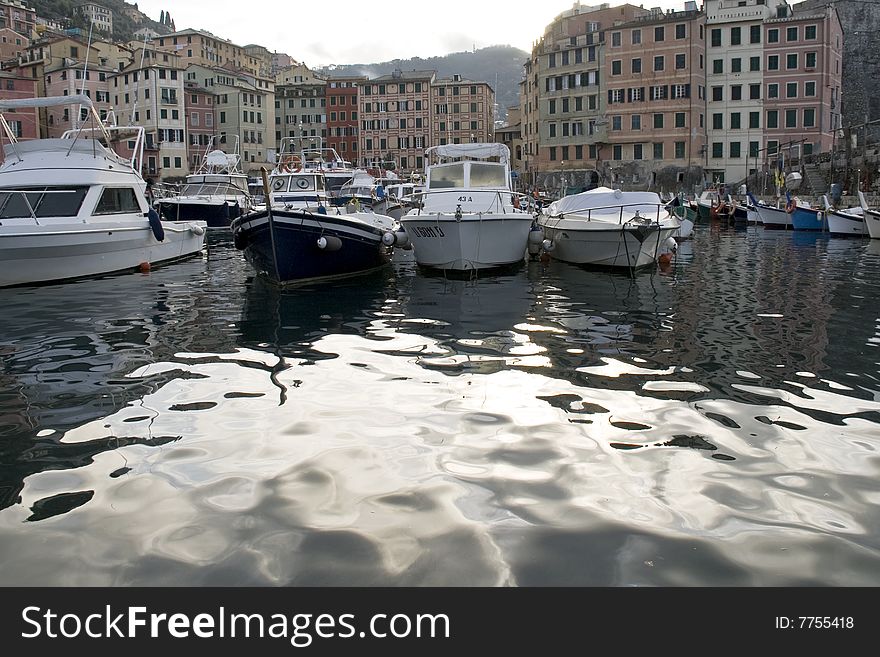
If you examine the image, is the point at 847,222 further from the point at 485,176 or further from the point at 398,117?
the point at 398,117

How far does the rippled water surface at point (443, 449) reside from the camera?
4.38 m

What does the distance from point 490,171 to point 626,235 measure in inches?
148

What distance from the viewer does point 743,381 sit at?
8.16 m

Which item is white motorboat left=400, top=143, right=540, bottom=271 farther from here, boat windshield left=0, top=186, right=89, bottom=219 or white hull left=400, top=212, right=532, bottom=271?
boat windshield left=0, top=186, right=89, bottom=219

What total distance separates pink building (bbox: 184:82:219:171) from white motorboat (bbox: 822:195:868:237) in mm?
75117

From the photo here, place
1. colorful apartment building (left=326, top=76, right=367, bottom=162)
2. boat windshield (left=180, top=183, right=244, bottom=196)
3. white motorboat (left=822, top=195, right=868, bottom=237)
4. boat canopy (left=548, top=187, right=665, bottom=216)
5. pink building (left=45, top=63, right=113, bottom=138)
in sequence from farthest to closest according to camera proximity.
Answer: colorful apartment building (left=326, top=76, right=367, bottom=162) → pink building (left=45, top=63, right=113, bottom=138) → boat windshield (left=180, top=183, right=244, bottom=196) → white motorboat (left=822, top=195, right=868, bottom=237) → boat canopy (left=548, top=187, right=665, bottom=216)

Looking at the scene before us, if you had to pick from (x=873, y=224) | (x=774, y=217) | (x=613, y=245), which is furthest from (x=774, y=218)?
(x=613, y=245)

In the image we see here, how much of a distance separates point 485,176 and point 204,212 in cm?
2547

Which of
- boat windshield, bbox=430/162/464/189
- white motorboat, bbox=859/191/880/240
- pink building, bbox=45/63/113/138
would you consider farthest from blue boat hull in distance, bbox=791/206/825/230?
pink building, bbox=45/63/113/138

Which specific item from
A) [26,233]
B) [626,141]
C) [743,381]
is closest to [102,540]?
[743,381]

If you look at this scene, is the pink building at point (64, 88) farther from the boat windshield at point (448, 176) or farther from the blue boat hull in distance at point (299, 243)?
the blue boat hull in distance at point (299, 243)

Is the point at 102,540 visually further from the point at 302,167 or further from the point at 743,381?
the point at 302,167

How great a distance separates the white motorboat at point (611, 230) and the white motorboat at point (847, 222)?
Answer: 15906mm

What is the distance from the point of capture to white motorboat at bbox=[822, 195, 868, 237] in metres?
32.7
